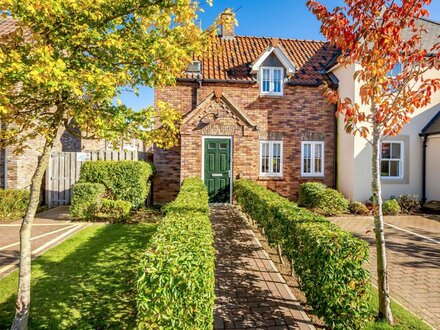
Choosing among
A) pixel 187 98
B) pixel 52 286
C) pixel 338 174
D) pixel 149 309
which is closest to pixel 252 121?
pixel 187 98

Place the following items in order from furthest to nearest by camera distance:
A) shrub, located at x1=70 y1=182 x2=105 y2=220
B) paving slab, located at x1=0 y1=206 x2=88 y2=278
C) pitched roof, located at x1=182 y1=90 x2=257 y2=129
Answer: pitched roof, located at x1=182 y1=90 x2=257 y2=129, shrub, located at x1=70 y1=182 x2=105 y2=220, paving slab, located at x1=0 y1=206 x2=88 y2=278

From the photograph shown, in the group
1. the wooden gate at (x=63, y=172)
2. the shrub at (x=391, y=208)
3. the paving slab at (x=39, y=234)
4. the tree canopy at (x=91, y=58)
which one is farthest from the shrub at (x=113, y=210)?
the shrub at (x=391, y=208)

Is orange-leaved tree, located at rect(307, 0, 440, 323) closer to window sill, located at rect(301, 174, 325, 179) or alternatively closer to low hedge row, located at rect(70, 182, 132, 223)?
low hedge row, located at rect(70, 182, 132, 223)

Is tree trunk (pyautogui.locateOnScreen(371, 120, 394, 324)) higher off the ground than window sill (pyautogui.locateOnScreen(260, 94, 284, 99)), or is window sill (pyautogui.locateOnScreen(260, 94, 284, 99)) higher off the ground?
window sill (pyautogui.locateOnScreen(260, 94, 284, 99))

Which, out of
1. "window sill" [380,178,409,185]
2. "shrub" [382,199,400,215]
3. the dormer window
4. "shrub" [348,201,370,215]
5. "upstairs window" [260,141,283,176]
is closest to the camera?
"shrub" [382,199,400,215]

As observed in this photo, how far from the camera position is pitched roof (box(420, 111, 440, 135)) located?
12843 mm

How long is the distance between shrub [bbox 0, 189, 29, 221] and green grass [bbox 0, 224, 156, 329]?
4482 millimetres

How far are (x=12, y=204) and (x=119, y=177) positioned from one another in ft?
13.5

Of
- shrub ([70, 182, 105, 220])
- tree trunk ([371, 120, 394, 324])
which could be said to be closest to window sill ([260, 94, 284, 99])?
shrub ([70, 182, 105, 220])

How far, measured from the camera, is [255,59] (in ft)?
49.2

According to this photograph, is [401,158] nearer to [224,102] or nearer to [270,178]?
[270,178]

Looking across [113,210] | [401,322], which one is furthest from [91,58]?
[113,210]

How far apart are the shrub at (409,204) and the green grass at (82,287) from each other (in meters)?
12.0

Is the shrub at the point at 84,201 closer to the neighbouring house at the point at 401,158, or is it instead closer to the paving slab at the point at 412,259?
the paving slab at the point at 412,259
